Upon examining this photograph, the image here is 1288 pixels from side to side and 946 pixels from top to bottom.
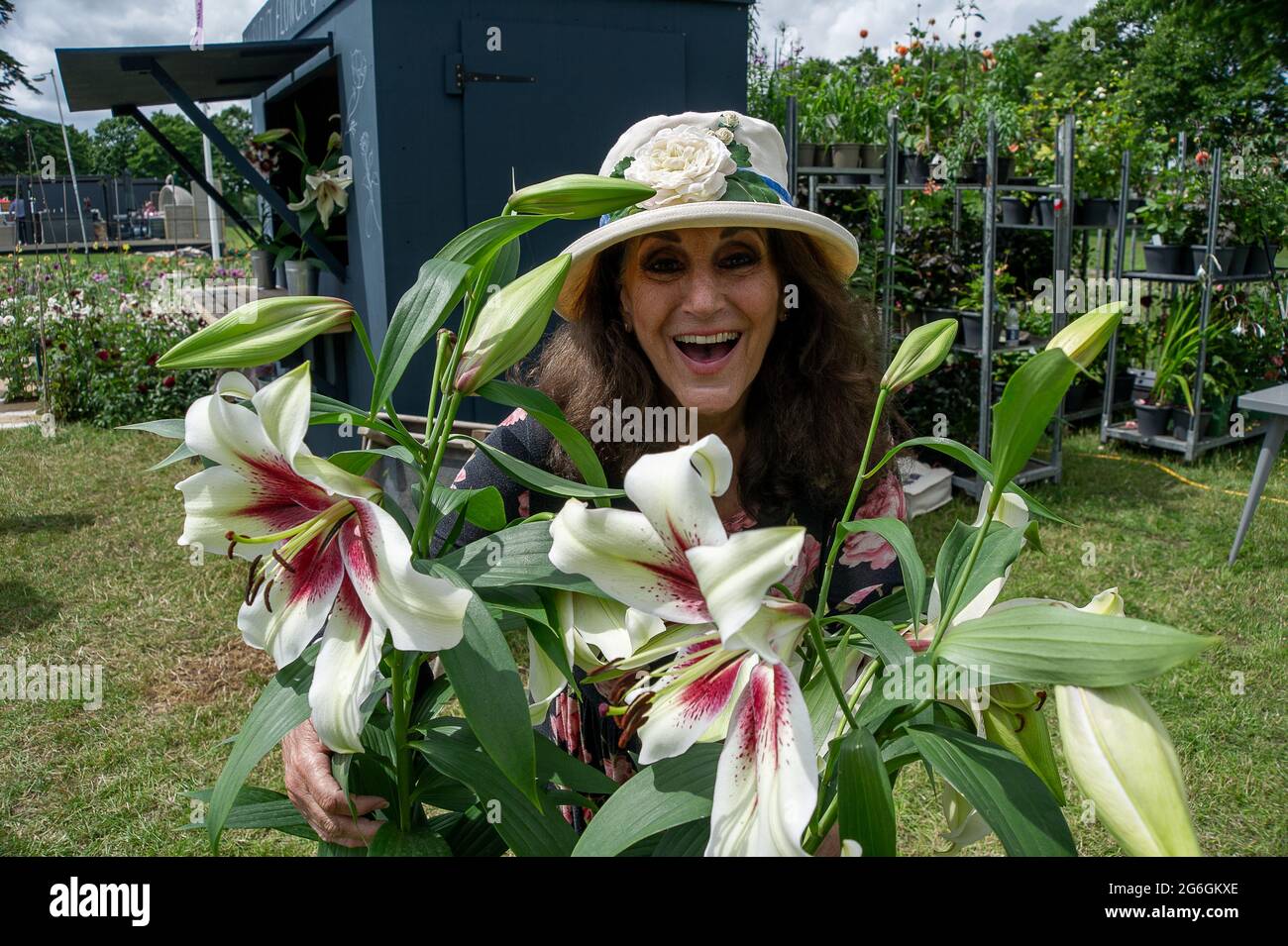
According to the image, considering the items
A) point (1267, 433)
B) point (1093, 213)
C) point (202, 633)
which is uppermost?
point (1093, 213)

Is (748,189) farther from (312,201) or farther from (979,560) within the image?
(312,201)

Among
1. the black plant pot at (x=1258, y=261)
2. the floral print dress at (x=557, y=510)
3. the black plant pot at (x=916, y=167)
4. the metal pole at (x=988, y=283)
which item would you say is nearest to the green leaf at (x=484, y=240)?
the floral print dress at (x=557, y=510)

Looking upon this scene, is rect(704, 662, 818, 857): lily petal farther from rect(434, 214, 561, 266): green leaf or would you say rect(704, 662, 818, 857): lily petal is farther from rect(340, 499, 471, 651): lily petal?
rect(434, 214, 561, 266): green leaf

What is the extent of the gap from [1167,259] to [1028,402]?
5960mm

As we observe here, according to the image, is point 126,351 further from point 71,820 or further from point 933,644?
point 933,644

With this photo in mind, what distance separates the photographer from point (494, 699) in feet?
1.78

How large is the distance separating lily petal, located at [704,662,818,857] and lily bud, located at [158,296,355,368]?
1.01ft

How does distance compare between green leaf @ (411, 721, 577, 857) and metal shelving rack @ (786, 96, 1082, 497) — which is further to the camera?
metal shelving rack @ (786, 96, 1082, 497)

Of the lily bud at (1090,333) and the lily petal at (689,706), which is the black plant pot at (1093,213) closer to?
the lily bud at (1090,333)

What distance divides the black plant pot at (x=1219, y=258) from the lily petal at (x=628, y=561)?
591 cm

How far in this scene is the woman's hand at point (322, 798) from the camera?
685 mm

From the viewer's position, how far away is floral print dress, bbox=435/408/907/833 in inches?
54.4

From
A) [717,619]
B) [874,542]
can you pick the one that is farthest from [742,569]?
[874,542]

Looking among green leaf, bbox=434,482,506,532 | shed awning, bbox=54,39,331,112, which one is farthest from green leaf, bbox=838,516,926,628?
shed awning, bbox=54,39,331,112
